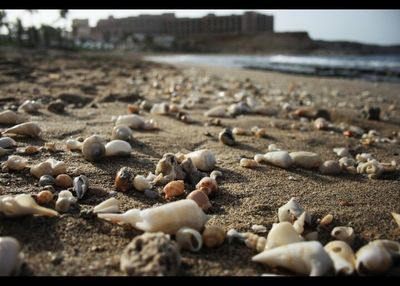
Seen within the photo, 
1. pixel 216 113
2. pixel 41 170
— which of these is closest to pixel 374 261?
pixel 41 170

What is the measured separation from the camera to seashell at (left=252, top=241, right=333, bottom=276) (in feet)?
3.86

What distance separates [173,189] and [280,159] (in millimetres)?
825

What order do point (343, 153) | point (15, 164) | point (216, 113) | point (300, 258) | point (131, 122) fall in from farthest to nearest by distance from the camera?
point (216, 113), point (131, 122), point (343, 153), point (15, 164), point (300, 258)

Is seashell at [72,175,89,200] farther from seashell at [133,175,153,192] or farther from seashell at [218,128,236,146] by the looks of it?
seashell at [218,128,236,146]

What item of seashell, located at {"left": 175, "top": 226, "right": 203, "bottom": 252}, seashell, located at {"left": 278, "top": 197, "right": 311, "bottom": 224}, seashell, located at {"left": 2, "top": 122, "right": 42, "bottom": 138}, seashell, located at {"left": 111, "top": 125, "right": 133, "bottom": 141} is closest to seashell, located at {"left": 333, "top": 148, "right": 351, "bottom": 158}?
seashell, located at {"left": 278, "top": 197, "right": 311, "bottom": 224}

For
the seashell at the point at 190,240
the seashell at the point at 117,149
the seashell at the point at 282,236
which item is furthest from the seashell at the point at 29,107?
the seashell at the point at 282,236

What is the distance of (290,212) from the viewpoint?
161cm

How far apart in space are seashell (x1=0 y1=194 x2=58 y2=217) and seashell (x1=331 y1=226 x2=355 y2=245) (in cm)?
112

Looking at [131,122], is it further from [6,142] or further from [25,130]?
[6,142]

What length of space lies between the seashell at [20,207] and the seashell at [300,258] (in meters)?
0.83

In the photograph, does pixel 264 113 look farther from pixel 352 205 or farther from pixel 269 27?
pixel 269 27

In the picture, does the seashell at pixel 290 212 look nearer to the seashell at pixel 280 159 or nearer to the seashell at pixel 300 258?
the seashell at pixel 300 258
